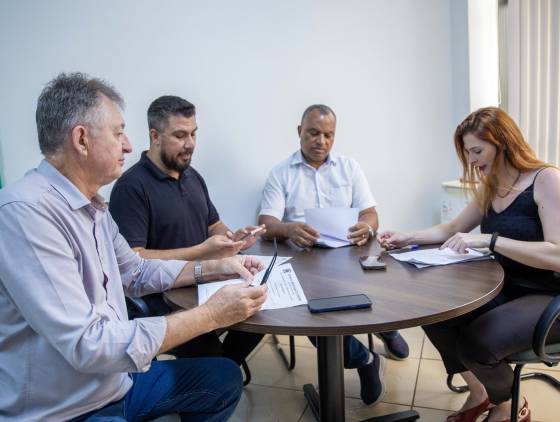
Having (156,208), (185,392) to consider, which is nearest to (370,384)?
(185,392)

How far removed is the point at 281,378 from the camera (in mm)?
2219

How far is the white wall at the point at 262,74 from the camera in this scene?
2.29m

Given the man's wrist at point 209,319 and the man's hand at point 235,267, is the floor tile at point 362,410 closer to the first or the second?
the man's hand at point 235,267

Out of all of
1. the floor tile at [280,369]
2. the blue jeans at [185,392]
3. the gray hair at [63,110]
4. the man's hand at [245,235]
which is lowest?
the floor tile at [280,369]

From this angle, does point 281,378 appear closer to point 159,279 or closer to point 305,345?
point 305,345

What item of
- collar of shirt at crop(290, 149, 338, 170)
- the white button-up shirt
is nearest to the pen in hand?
the white button-up shirt

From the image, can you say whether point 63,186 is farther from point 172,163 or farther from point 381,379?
point 381,379

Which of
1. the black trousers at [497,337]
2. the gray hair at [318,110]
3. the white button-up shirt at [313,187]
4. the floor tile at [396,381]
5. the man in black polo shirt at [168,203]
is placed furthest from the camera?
the white button-up shirt at [313,187]

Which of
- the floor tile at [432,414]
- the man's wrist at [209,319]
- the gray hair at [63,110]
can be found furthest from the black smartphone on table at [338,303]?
the floor tile at [432,414]

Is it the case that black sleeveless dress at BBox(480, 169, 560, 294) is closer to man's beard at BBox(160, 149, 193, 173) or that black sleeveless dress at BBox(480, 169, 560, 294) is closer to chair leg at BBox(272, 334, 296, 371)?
chair leg at BBox(272, 334, 296, 371)

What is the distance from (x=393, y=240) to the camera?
1737 mm

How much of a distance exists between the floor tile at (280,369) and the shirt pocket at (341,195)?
88 centimetres

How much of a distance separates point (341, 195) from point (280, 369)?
1.03 m

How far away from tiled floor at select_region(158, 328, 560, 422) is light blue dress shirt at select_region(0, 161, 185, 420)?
1.05 metres
